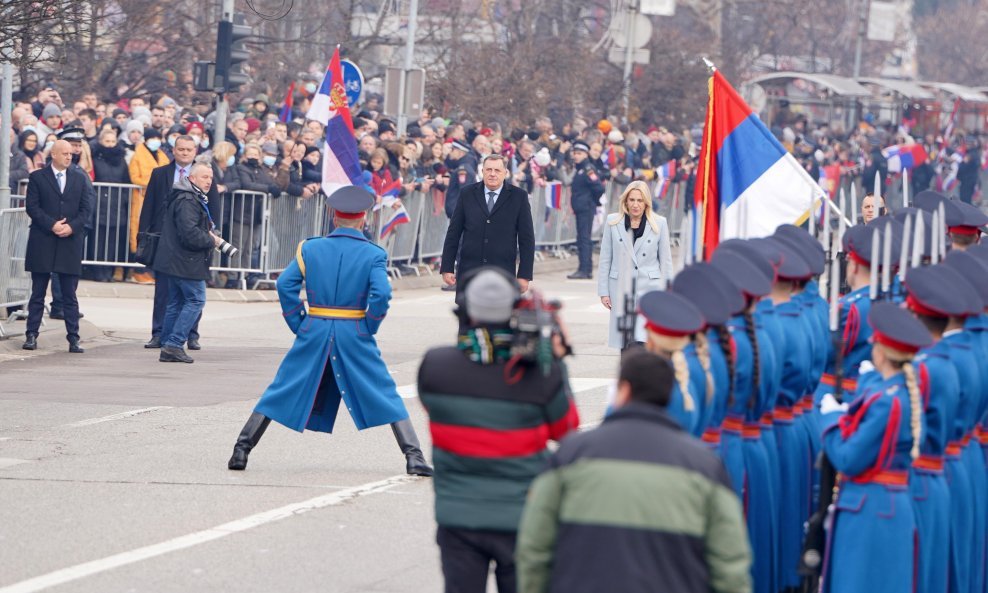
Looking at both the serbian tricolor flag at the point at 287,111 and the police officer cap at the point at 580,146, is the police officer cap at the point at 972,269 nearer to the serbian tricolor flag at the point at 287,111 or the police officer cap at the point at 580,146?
the police officer cap at the point at 580,146

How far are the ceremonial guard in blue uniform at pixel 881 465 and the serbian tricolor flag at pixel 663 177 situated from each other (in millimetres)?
24394

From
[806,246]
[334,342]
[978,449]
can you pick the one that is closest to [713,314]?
[978,449]

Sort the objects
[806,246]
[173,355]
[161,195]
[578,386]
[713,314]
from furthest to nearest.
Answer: [161,195] → [173,355] → [578,386] → [806,246] → [713,314]

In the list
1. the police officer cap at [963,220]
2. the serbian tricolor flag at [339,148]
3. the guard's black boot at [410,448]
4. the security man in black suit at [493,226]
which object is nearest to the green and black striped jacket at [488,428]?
the guard's black boot at [410,448]

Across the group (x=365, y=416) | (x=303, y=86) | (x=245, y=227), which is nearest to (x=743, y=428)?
(x=365, y=416)

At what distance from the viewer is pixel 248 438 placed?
11344 mm

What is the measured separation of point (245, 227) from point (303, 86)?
1045 centimetres

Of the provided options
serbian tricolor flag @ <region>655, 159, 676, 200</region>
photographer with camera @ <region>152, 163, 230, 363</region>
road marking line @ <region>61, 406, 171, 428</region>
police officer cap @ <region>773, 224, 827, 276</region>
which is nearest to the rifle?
police officer cap @ <region>773, 224, 827, 276</region>

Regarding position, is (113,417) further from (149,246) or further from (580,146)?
(580,146)

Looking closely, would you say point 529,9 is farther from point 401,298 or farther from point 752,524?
point 752,524

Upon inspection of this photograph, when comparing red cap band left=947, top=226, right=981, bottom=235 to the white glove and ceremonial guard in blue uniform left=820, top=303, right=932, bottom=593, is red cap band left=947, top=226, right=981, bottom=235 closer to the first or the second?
the white glove

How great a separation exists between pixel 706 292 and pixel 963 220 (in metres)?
3.98

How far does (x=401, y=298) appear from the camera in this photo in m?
23.0

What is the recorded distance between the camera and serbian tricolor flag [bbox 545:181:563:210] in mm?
27656
